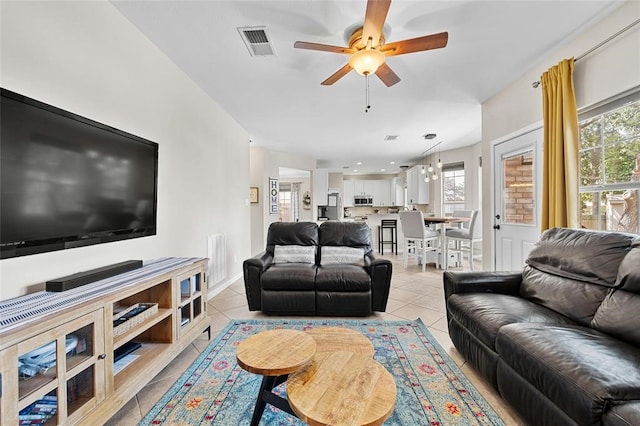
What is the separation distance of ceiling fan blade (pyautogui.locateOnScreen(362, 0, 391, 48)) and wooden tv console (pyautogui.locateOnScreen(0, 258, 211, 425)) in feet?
6.78

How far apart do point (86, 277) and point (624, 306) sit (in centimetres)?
290

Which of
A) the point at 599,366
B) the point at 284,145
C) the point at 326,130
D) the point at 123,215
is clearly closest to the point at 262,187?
the point at 284,145

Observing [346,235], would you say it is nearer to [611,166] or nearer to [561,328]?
[561,328]

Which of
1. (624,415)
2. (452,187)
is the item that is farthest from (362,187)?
(624,415)

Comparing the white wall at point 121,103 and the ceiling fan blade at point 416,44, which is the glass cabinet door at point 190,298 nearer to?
the white wall at point 121,103

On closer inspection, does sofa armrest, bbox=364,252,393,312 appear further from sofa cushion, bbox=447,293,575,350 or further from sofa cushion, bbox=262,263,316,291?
sofa cushion, bbox=447,293,575,350

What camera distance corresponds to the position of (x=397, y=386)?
171cm

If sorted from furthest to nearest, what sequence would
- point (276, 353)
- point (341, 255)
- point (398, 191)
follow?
point (398, 191)
point (341, 255)
point (276, 353)

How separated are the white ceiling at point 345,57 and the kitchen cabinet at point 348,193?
5472mm

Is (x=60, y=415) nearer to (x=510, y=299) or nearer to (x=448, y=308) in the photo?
(x=448, y=308)

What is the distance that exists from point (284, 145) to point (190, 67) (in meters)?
3.32

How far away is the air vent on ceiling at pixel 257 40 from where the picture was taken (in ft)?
7.00

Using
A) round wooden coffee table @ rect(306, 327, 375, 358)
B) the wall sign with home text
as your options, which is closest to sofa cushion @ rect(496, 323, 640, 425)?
round wooden coffee table @ rect(306, 327, 375, 358)

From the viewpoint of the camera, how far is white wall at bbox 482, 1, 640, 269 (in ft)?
6.32
